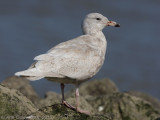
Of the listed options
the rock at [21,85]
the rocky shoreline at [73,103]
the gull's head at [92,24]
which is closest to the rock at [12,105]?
the rocky shoreline at [73,103]

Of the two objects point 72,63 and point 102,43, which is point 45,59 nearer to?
point 72,63

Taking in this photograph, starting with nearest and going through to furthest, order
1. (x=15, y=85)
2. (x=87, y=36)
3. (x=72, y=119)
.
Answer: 1. (x=72, y=119)
2. (x=87, y=36)
3. (x=15, y=85)

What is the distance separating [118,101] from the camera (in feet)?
45.4

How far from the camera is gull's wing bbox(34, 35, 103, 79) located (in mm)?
9422

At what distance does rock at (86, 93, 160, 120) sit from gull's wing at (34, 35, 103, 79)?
377 cm

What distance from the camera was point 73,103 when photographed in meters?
12.8

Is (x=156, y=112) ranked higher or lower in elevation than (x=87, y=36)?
lower

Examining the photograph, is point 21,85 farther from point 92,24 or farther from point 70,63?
point 70,63

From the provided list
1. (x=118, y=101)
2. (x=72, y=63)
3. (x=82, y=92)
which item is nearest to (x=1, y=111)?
(x=72, y=63)

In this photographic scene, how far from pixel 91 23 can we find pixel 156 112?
3901mm

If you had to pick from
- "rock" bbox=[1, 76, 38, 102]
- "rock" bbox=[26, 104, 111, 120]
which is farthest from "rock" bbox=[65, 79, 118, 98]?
"rock" bbox=[26, 104, 111, 120]

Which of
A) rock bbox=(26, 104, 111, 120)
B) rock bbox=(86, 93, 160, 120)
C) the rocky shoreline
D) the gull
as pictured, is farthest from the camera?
rock bbox=(86, 93, 160, 120)

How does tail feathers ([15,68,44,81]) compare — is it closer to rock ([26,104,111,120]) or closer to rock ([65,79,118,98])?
rock ([26,104,111,120])

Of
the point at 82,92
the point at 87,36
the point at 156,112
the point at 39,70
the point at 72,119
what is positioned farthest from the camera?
the point at 82,92
